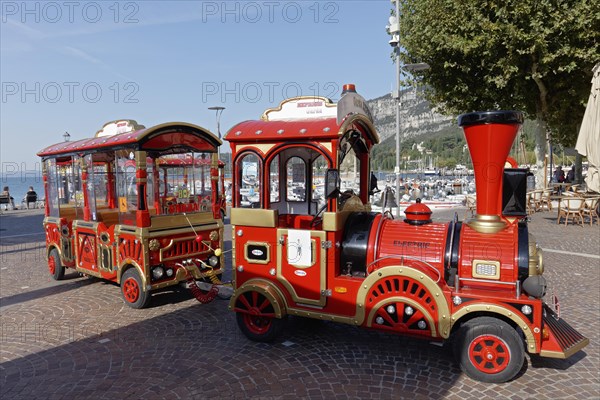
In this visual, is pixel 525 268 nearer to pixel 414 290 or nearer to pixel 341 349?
pixel 414 290

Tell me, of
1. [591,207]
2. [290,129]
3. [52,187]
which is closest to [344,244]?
[290,129]

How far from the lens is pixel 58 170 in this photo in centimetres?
842

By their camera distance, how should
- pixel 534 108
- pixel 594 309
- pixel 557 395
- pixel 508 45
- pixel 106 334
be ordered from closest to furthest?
1. pixel 557 395
2. pixel 106 334
3. pixel 594 309
4. pixel 508 45
5. pixel 534 108

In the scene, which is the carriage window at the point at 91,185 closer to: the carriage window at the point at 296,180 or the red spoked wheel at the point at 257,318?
the carriage window at the point at 296,180

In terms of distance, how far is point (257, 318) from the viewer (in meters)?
5.23

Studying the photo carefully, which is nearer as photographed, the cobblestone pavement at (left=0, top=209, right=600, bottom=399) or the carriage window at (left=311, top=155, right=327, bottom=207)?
the cobblestone pavement at (left=0, top=209, right=600, bottom=399)

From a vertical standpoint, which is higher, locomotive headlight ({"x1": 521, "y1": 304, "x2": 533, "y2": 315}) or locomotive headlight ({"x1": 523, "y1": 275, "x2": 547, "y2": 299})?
locomotive headlight ({"x1": 523, "y1": 275, "x2": 547, "y2": 299})

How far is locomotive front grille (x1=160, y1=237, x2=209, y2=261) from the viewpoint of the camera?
263 inches

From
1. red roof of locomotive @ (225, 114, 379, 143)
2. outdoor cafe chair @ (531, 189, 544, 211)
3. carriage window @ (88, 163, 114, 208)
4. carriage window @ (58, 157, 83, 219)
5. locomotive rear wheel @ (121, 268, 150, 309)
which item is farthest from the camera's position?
outdoor cafe chair @ (531, 189, 544, 211)

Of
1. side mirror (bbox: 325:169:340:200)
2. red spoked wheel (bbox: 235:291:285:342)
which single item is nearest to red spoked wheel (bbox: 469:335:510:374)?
side mirror (bbox: 325:169:340:200)

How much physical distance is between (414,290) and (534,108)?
58.2ft

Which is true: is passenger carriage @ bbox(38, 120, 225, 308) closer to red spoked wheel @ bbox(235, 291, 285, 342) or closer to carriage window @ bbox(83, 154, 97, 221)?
carriage window @ bbox(83, 154, 97, 221)

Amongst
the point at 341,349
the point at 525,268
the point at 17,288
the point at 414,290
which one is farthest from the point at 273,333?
the point at 17,288

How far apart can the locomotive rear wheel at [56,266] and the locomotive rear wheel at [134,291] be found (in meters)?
2.51
